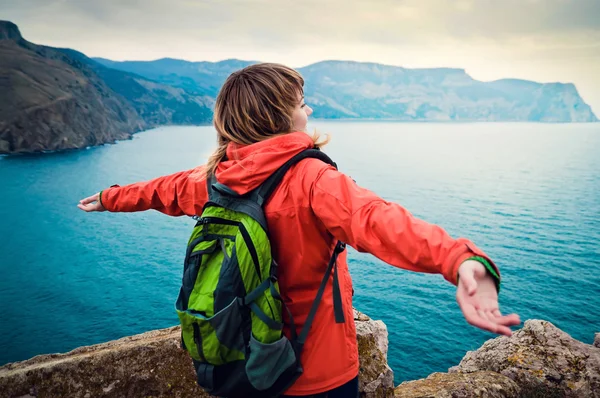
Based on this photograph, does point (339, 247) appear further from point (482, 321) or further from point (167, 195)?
point (167, 195)

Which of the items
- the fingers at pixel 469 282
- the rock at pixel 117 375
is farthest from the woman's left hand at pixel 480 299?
the rock at pixel 117 375

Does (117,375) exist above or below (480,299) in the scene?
below

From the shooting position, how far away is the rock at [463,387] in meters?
4.61

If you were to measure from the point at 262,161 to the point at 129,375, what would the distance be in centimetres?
340

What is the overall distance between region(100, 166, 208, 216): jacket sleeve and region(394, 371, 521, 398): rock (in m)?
3.77

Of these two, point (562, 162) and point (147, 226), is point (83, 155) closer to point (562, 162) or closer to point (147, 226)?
point (147, 226)

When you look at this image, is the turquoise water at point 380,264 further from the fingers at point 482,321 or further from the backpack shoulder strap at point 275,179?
the fingers at point 482,321

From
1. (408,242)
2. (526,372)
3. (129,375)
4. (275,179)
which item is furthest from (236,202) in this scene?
(526,372)

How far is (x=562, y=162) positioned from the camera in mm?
106688

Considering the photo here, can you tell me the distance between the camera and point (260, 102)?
228cm

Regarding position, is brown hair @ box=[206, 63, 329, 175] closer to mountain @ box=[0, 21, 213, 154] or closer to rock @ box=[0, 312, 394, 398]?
rock @ box=[0, 312, 394, 398]

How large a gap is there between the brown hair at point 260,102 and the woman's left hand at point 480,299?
1.22 meters

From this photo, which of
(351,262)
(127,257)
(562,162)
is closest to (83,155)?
(127,257)

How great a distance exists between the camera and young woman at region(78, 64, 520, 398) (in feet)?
5.24
